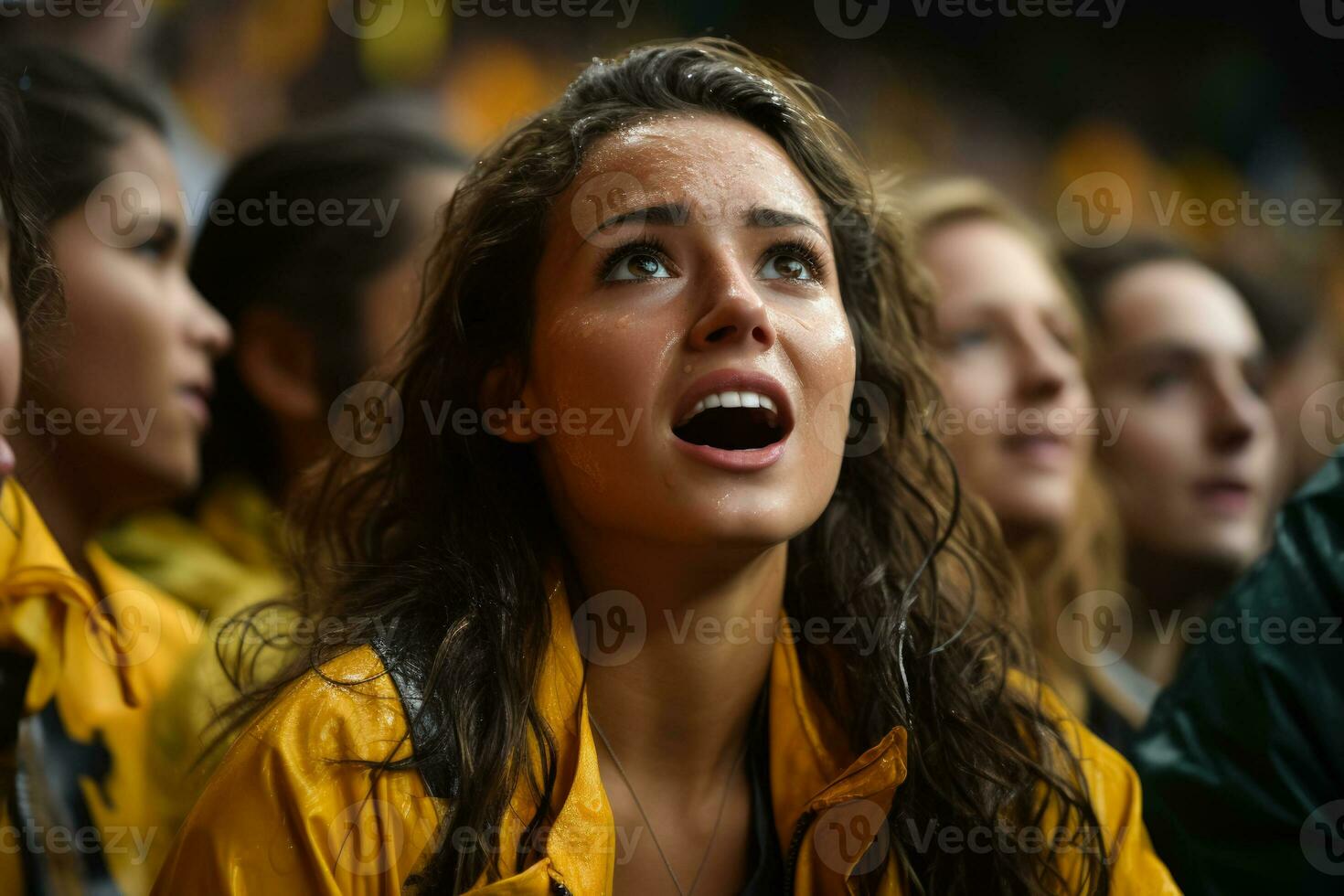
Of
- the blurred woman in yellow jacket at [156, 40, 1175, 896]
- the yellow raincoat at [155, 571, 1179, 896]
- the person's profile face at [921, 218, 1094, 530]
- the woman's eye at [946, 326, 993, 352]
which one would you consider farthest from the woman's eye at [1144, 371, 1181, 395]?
the yellow raincoat at [155, 571, 1179, 896]

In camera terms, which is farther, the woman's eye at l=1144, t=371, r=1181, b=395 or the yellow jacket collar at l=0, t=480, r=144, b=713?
the woman's eye at l=1144, t=371, r=1181, b=395

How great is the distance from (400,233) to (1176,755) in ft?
4.58

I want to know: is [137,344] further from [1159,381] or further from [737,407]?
[1159,381]

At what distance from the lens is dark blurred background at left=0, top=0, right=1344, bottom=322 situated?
7.46ft

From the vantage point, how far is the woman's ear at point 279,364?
201cm

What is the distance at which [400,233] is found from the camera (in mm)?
2053

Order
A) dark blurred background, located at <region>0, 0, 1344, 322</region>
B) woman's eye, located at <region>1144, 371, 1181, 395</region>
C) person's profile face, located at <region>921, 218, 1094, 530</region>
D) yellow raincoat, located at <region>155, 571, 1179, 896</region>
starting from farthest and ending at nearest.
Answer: woman's eye, located at <region>1144, 371, 1181, 395</region> < dark blurred background, located at <region>0, 0, 1344, 322</region> < person's profile face, located at <region>921, 218, 1094, 530</region> < yellow raincoat, located at <region>155, 571, 1179, 896</region>

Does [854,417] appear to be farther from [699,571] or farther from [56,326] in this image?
[56,326]

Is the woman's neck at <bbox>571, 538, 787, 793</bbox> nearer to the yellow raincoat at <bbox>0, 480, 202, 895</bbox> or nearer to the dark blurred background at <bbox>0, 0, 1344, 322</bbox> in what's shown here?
the yellow raincoat at <bbox>0, 480, 202, 895</bbox>

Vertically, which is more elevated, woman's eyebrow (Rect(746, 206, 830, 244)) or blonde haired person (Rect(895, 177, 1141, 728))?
woman's eyebrow (Rect(746, 206, 830, 244))

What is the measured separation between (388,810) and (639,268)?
57cm

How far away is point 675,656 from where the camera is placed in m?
1.30

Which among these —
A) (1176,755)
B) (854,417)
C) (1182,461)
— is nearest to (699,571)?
(854,417)

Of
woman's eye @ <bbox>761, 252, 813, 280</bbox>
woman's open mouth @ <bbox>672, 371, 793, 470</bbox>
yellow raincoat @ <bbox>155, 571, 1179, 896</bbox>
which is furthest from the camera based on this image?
woman's eye @ <bbox>761, 252, 813, 280</bbox>
